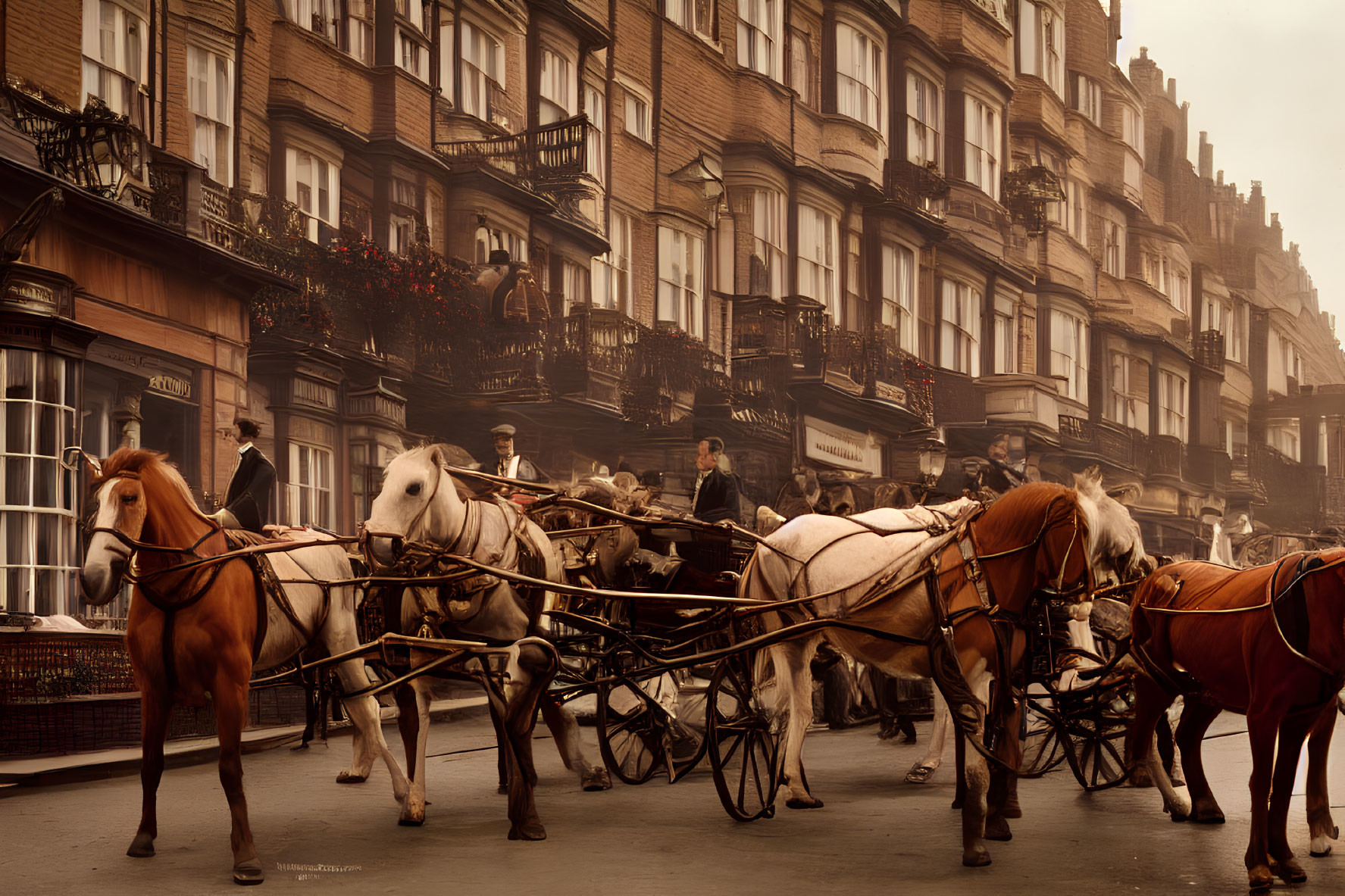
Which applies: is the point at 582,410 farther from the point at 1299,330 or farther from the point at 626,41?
the point at 1299,330

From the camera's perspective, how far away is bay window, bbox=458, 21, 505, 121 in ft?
44.6

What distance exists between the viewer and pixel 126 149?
10586 mm

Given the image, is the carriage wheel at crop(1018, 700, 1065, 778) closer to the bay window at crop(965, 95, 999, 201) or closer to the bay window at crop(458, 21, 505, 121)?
the bay window at crop(458, 21, 505, 121)

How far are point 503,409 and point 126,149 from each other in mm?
4503

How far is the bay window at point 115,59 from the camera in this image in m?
10.3

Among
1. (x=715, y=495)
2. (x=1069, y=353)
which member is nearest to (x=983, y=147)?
(x=1069, y=353)

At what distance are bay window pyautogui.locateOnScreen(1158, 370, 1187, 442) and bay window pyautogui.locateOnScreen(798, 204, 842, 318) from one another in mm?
8932

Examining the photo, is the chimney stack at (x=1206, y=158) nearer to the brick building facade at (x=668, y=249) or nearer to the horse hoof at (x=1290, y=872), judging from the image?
the brick building facade at (x=668, y=249)

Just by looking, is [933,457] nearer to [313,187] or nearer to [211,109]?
[313,187]

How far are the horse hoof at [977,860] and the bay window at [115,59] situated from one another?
27.8ft


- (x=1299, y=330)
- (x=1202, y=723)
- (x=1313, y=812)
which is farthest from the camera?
(x=1299, y=330)

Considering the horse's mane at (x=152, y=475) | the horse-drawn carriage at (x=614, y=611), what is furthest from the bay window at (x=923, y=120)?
the horse's mane at (x=152, y=475)

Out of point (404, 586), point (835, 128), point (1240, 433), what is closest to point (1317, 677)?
point (404, 586)

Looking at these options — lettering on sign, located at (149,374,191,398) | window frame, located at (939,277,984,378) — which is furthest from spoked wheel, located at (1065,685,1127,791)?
window frame, located at (939,277,984,378)
